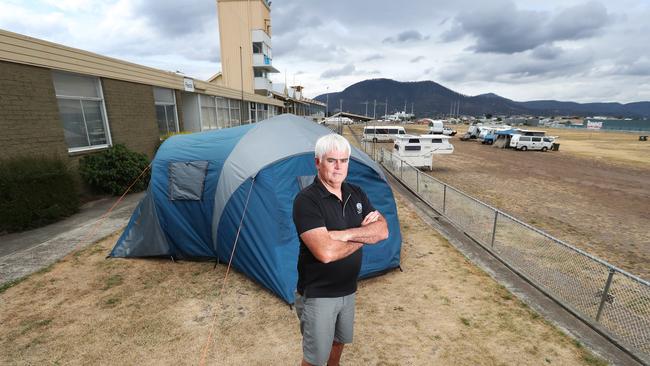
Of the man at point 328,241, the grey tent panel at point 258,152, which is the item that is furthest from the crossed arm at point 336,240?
the grey tent panel at point 258,152

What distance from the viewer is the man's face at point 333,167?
7.50 feet

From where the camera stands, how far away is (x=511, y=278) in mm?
5676

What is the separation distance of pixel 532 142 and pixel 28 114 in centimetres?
3538

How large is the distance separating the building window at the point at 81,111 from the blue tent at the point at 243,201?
6.01 m

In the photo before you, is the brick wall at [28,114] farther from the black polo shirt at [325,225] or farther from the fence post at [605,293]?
the fence post at [605,293]

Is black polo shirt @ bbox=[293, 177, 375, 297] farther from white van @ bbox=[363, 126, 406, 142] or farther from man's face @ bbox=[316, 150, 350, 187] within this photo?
white van @ bbox=[363, 126, 406, 142]

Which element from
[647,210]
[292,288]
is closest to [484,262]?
[292,288]

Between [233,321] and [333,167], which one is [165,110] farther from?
[333,167]

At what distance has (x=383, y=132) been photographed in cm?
3475

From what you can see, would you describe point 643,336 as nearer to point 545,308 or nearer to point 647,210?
point 545,308

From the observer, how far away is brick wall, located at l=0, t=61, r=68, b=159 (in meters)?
7.81

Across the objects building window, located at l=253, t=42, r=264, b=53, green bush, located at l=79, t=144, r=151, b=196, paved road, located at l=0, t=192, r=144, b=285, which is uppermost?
building window, located at l=253, t=42, r=264, b=53

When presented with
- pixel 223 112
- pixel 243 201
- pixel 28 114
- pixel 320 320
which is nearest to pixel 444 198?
pixel 243 201

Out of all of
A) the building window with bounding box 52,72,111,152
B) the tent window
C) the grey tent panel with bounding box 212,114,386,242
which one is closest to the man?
the grey tent panel with bounding box 212,114,386,242
